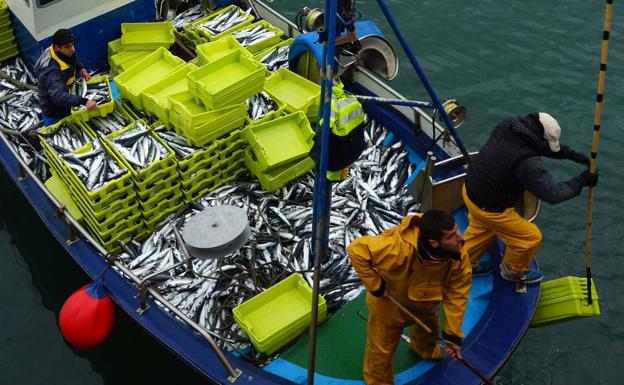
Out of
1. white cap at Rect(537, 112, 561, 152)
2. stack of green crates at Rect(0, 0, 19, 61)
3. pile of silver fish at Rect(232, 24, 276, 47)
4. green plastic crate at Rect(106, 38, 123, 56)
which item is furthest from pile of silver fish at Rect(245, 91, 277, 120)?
stack of green crates at Rect(0, 0, 19, 61)

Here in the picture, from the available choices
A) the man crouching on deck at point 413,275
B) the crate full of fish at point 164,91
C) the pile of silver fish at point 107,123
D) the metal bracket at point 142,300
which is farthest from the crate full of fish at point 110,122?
the man crouching on deck at point 413,275

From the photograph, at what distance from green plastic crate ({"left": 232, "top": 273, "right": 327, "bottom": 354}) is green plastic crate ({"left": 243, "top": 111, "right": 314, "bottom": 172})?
165 centimetres

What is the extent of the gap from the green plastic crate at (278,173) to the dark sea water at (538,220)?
2563 millimetres

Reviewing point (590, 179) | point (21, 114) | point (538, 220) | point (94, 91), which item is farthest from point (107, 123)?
point (538, 220)

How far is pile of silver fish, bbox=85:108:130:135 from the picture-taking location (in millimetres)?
8177

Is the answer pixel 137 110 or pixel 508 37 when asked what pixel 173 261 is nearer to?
pixel 137 110

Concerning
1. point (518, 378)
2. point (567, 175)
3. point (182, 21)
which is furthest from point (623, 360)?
point (182, 21)

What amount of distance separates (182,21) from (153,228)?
14.7 feet

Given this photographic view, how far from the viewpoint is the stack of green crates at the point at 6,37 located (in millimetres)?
9602

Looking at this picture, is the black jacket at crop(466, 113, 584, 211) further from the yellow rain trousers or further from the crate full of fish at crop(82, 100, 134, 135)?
the crate full of fish at crop(82, 100, 134, 135)

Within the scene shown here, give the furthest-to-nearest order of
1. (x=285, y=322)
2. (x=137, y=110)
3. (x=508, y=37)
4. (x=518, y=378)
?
(x=508, y=37) → (x=137, y=110) → (x=518, y=378) → (x=285, y=322)

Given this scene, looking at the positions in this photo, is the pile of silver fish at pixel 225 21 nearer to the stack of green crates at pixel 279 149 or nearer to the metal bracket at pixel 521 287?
the stack of green crates at pixel 279 149

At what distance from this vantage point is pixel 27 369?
810 cm

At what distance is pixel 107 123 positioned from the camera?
8.24 metres
